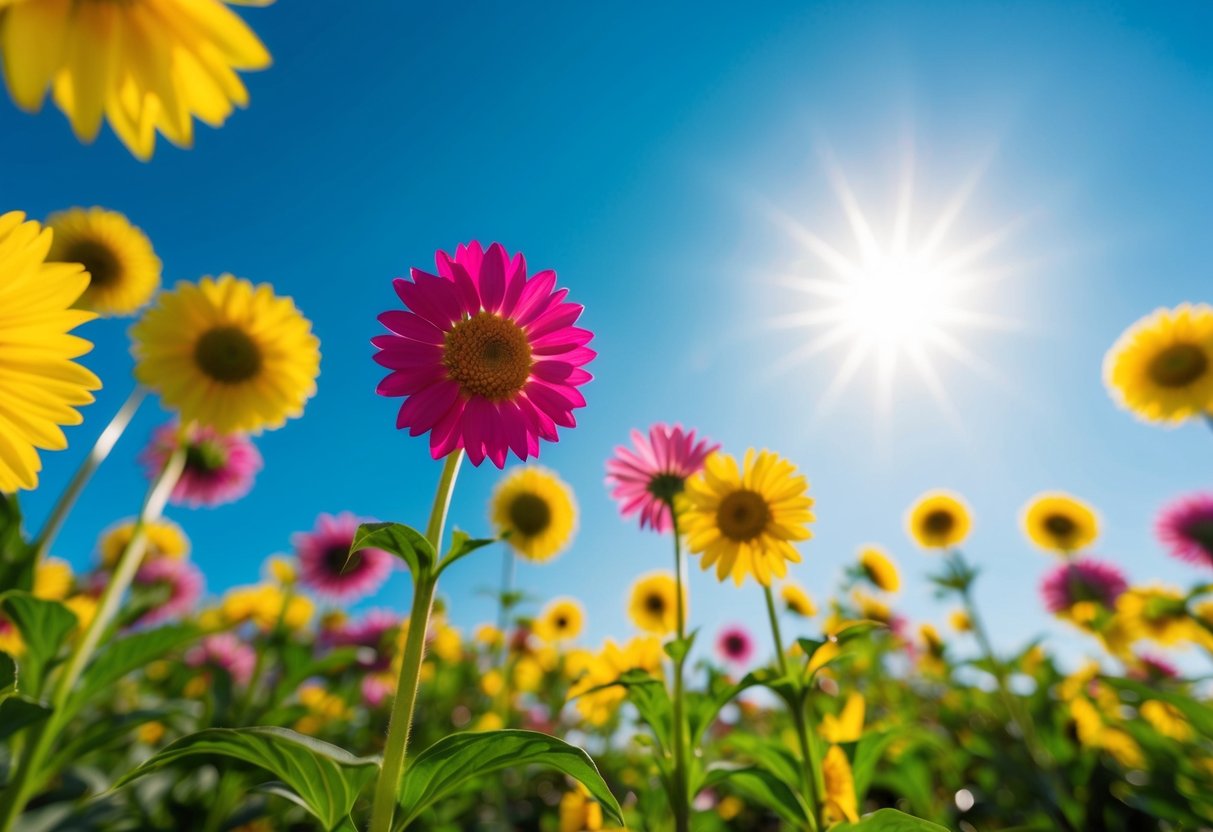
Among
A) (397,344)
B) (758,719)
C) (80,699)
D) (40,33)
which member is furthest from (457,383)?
(758,719)

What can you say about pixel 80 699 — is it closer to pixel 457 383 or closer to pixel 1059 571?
pixel 457 383

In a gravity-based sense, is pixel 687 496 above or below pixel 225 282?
below

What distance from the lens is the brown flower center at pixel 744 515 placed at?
2307 millimetres

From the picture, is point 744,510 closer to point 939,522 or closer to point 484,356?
point 484,356

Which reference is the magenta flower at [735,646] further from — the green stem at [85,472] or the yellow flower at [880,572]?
the green stem at [85,472]

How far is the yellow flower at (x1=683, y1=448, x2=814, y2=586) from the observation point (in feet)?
7.48

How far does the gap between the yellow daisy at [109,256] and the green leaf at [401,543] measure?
3683mm

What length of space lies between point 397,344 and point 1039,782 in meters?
4.41

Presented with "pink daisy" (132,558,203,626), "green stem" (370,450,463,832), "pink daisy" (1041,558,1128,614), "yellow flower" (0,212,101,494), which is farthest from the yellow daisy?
"pink daisy" (1041,558,1128,614)

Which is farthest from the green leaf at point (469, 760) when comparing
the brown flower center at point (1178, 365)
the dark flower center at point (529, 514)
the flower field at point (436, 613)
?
the brown flower center at point (1178, 365)

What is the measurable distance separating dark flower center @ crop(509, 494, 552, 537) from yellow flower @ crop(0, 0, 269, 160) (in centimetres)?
299

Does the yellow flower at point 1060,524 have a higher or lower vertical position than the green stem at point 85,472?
higher

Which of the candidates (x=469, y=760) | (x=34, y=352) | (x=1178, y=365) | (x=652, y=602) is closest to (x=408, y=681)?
(x=469, y=760)

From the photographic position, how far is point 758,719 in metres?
7.02
